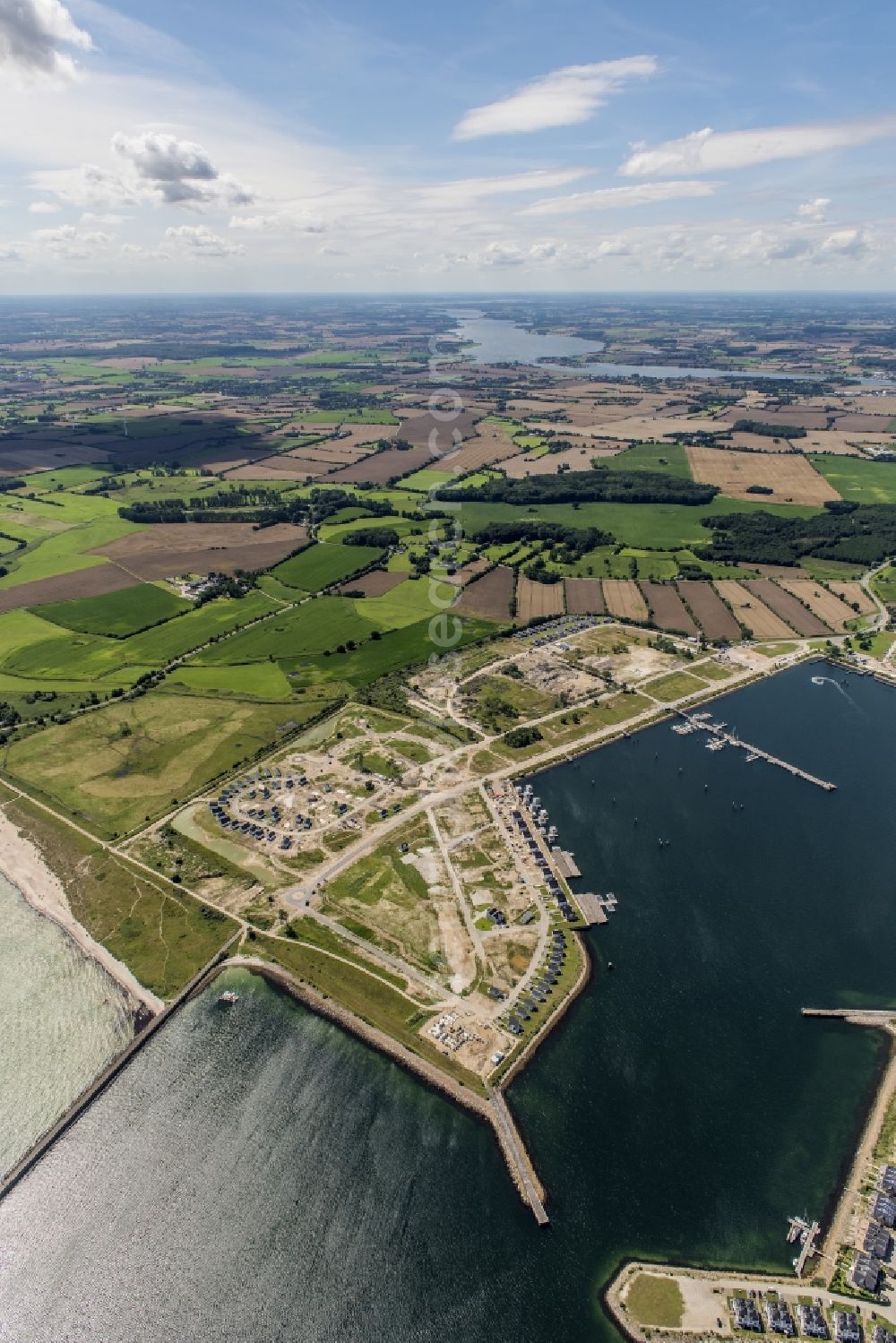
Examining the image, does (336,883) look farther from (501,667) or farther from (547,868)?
(501,667)

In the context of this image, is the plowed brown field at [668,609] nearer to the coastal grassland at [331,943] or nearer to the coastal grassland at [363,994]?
the coastal grassland at [331,943]

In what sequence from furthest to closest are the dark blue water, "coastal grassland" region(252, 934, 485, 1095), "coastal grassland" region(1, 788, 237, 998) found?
"coastal grassland" region(1, 788, 237, 998) < "coastal grassland" region(252, 934, 485, 1095) < the dark blue water

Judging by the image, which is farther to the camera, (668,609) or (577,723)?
(668,609)

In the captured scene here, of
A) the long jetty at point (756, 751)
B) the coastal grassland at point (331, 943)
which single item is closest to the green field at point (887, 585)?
the long jetty at point (756, 751)

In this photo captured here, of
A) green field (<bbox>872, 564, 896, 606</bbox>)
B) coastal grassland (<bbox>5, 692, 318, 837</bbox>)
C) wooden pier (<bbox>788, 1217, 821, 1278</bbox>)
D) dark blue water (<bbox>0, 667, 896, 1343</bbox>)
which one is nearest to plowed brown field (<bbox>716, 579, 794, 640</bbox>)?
green field (<bbox>872, 564, 896, 606</bbox>)

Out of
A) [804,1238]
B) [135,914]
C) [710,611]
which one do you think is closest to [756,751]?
Answer: [710,611]

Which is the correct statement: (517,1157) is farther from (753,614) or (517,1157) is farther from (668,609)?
(753,614)

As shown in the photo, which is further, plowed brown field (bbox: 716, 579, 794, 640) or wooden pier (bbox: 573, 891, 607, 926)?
plowed brown field (bbox: 716, 579, 794, 640)

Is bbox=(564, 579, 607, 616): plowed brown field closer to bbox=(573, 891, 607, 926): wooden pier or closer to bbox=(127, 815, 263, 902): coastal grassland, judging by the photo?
bbox=(573, 891, 607, 926): wooden pier
